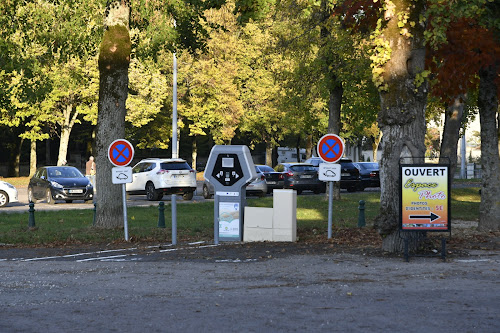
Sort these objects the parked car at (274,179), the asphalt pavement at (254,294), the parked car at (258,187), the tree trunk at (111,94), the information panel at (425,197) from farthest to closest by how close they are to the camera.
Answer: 1. the parked car at (274,179)
2. the parked car at (258,187)
3. the tree trunk at (111,94)
4. the information panel at (425,197)
5. the asphalt pavement at (254,294)

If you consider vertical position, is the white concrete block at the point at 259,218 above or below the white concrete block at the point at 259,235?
above

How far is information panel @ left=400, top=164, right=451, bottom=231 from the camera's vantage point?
14.2 metres

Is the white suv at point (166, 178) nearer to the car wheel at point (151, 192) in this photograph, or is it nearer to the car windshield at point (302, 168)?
the car wheel at point (151, 192)

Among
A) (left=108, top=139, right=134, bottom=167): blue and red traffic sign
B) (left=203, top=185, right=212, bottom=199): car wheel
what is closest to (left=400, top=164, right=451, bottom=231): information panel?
(left=108, top=139, right=134, bottom=167): blue and red traffic sign

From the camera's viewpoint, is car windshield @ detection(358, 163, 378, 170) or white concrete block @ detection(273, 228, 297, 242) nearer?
white concrete block @ detection(273, 228, 297, 242)

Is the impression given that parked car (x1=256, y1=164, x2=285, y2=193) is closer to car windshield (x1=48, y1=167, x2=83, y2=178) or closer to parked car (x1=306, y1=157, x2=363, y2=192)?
parked car (x1=306, y1=157, x2=363, y2=192)

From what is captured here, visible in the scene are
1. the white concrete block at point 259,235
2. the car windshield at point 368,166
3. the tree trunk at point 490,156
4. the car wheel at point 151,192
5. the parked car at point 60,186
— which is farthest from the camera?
the car windshield at point 368,166

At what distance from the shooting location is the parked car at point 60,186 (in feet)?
106

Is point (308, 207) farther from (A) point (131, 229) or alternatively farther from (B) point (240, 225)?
(B) point (240, 225)

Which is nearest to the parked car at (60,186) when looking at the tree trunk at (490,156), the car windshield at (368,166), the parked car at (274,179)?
the parked car at (274,179)

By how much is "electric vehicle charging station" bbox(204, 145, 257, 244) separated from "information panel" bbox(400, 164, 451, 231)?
403 centimetres

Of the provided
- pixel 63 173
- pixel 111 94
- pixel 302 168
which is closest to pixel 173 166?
pixel 63 173

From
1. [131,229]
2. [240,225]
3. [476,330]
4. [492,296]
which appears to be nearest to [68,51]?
[131,229]

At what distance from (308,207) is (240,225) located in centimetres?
1199
